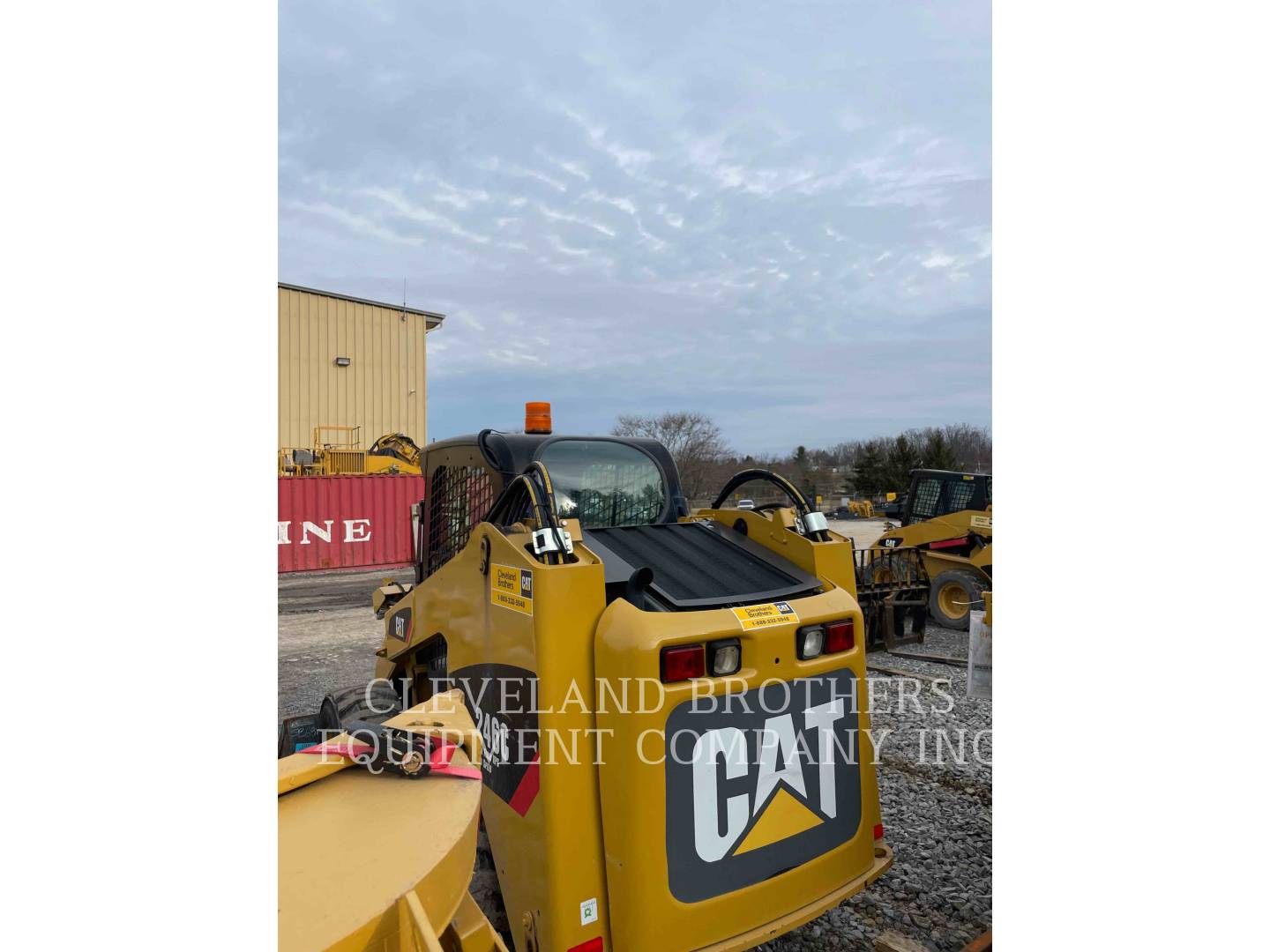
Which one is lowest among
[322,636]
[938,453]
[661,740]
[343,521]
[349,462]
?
[322,636]

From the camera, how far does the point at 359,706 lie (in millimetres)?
4355

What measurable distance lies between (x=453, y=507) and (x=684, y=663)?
6.88 ft

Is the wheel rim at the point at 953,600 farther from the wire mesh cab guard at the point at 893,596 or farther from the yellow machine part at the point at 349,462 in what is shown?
the yellow machine part at the point at 349,462

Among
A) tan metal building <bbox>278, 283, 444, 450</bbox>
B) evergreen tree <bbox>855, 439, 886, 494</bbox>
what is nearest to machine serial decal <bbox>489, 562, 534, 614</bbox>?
tan metal building <bbox>278, 283, 444, 450</bbox>

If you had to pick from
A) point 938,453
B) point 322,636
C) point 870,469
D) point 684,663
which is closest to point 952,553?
point 322,636

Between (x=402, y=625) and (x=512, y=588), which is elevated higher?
(x=512, y=588)

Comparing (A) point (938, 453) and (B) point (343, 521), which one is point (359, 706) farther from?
(A) point (938, 453)

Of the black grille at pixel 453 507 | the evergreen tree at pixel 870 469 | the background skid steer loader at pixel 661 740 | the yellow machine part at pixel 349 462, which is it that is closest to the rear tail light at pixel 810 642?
the background skid steer loader at pixel 661 740

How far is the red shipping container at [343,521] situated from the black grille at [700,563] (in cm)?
1535

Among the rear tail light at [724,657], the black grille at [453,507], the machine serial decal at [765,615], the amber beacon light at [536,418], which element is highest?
the amber beacon light at [536,418]

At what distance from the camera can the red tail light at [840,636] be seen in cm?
282

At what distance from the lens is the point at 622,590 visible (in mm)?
2809

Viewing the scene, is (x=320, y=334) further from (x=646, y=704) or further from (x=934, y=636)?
(x=646, y=704)

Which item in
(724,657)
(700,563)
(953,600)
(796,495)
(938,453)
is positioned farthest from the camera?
(938,453)
